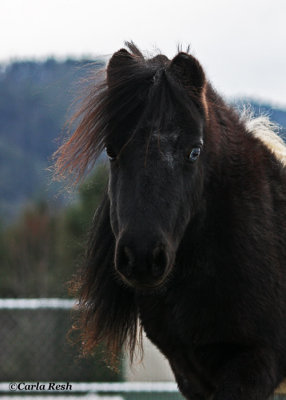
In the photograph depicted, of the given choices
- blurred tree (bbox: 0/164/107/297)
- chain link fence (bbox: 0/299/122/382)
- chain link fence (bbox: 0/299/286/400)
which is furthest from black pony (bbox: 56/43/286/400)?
blurred tree (bbox: 0/164/107/297)

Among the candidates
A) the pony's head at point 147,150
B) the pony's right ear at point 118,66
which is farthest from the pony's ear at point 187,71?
the pony's right ear at point 118,66

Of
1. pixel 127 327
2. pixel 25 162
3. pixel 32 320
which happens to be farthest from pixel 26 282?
pixel 25 162

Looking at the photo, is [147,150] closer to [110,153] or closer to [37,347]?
[110,153]

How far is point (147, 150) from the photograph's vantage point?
3.25m

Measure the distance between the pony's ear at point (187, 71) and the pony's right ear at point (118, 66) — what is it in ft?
0.83

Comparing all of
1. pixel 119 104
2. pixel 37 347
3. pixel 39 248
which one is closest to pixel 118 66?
pixel 119 104

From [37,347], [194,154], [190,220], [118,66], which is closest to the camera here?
[194,154]

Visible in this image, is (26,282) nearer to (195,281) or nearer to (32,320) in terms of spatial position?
(32,320)

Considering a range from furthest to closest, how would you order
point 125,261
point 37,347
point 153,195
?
point 37,347 → point 153,195 → point 125,261

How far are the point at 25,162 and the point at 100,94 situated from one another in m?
99.1

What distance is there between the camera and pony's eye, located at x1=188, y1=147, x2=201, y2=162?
11.2 ft

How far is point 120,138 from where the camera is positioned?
346cm

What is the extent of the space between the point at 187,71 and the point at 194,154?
0.50 meters

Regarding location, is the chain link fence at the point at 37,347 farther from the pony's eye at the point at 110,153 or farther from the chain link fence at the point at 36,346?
the pony's eye at the point at 110,153
